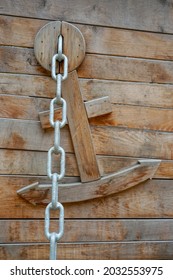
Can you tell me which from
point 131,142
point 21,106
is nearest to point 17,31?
point 21,106

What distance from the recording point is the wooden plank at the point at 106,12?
4.08ft

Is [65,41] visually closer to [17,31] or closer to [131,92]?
[17,31]

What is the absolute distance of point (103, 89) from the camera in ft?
4.13

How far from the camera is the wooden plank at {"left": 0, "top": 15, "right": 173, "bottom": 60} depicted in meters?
1.23

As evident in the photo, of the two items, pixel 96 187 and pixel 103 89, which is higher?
pixel 103 89

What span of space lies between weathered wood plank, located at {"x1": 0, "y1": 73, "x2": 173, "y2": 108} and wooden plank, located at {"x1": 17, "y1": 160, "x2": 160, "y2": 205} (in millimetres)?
248

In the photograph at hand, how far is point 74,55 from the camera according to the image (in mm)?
1234

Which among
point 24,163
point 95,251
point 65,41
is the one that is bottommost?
point 95,251

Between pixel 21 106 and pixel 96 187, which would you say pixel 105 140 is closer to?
pixel 96 187

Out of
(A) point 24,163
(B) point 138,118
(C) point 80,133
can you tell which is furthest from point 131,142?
(A) point 24,163

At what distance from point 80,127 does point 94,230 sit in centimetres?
38
